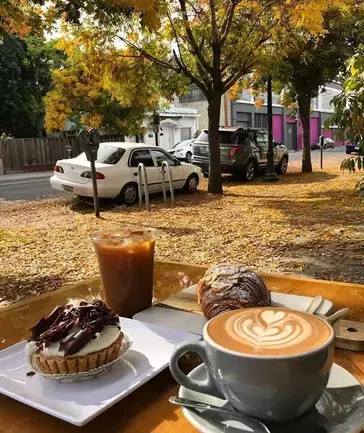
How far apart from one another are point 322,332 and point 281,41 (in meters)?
11.3

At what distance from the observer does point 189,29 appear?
10.4 m

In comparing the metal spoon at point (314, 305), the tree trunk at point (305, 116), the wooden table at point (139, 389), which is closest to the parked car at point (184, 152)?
the tree trunk at point (305, 116)

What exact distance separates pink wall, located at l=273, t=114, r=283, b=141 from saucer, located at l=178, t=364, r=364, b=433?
147ft

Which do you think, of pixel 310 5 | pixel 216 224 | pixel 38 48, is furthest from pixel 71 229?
pixel 38 48

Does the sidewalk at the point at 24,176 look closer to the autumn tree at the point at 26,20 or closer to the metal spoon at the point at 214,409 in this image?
the autumn tree at the point at 26,20

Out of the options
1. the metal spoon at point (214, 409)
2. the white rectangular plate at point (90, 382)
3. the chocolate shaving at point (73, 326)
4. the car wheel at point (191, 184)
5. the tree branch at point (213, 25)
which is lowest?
the car wheel at point (191, 184)

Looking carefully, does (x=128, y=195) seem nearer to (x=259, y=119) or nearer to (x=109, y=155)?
(x=109, y=155)

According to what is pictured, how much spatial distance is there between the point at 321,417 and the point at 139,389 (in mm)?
385

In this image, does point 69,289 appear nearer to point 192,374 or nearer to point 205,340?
point 192,374

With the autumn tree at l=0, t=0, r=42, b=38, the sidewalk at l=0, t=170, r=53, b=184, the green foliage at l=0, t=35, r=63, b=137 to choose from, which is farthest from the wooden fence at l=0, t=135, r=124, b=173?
the autumn tree at l=0, t=0, r=42, b=38

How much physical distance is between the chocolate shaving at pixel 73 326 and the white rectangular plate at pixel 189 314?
229 millimetres

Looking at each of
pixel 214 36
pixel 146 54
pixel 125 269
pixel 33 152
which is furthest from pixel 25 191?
pixel 125 269

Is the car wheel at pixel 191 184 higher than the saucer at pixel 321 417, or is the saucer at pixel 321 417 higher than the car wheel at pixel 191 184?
the saucer at pixel 321 417

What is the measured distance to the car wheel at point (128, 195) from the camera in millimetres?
10352
